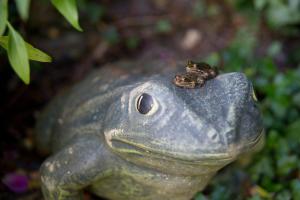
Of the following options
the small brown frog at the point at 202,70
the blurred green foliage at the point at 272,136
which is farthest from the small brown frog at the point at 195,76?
the blurred green foliage at the point at 272,136

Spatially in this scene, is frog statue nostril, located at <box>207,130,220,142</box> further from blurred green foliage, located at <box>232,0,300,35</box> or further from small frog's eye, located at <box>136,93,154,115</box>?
blurred green foliage, located at <box>232,0,300,35</box>

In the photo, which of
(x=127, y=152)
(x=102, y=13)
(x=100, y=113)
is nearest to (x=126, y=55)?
(x=102, y=13)

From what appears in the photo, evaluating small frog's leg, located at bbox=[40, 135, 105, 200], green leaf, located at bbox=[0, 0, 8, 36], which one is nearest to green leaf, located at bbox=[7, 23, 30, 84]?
green leaf, located at bbox=[0, 0, 8, 36]

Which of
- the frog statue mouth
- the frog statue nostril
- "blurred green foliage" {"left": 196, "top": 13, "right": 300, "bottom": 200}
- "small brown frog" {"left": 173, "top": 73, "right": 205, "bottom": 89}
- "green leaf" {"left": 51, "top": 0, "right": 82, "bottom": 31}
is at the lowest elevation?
"blurred green foliage" {"left": 196, "top": 13, "right": 300, "bottom": 200}

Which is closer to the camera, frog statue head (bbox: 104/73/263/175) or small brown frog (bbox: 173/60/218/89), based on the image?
frog statue head (bbox: 104/73/263/175)

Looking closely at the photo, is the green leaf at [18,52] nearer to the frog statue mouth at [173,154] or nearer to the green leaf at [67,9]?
the green leaf at [67,9]

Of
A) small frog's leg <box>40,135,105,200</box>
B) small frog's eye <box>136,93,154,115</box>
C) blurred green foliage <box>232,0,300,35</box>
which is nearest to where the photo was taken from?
small frog's eye <box>136,93,154,115</box>

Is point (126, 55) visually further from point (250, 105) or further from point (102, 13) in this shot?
point (250, 105)

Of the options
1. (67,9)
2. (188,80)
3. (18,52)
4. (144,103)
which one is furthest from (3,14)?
(188,80)
